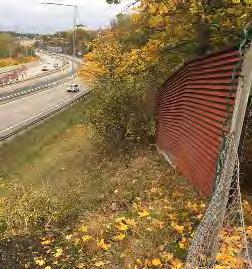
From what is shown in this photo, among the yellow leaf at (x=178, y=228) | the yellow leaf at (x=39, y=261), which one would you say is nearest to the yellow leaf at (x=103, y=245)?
the yellow leaf at (x=39, y=261)

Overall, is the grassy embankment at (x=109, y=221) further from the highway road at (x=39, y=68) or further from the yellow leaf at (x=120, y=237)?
the highway road at (x=39, y=68)

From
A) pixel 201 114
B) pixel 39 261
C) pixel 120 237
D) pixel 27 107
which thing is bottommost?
pixel 27 107

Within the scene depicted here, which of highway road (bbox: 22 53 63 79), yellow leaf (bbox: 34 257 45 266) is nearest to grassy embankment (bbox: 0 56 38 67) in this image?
highway road (bbox: 22 53 63 79)

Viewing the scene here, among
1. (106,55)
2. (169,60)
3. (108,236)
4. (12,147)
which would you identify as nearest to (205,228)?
(108,236)

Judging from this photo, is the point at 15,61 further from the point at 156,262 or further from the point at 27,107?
the point at 156,262

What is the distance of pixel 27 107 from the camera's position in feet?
138

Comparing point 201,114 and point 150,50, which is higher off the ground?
point 150,50

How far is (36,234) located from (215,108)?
12.6 feet

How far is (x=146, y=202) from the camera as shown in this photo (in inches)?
351

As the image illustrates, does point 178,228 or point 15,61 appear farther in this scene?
point 15,61

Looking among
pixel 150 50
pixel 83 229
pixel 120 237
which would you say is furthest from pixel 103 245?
pixel 150 50

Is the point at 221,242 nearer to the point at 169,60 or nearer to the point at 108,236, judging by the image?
the point at 108,236

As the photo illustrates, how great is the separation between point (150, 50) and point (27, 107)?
30197mm

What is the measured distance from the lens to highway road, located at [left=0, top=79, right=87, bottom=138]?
3338 centimetres
